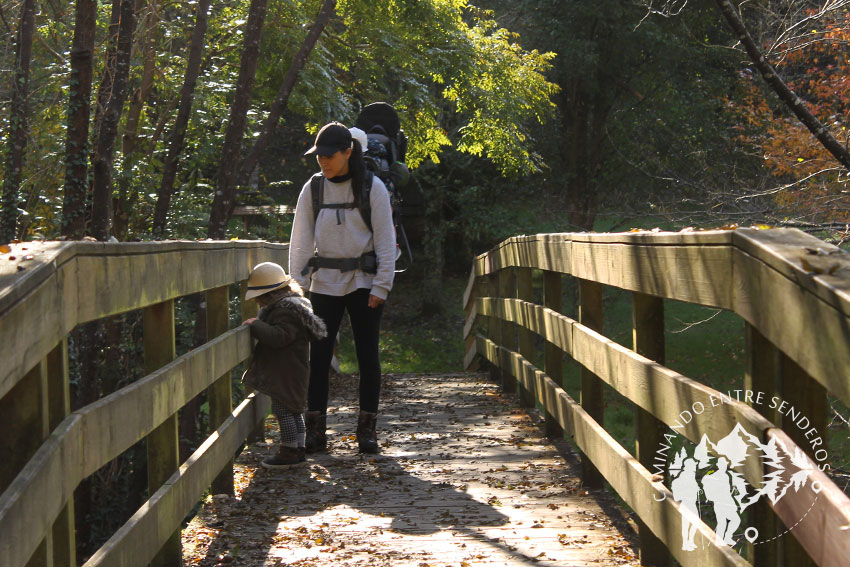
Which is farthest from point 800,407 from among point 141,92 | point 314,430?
point 141,92

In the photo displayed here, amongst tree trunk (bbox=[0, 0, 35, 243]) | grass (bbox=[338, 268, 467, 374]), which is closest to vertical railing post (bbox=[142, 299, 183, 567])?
tree trunk (bbox=[0, 0, 35, 243])

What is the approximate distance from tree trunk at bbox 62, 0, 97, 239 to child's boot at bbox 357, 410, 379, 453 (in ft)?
12.0

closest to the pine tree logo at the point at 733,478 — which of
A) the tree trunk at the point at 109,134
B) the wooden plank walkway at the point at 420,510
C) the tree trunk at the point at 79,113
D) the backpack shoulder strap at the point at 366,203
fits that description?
the wooden plank walkway at the point at 420,510

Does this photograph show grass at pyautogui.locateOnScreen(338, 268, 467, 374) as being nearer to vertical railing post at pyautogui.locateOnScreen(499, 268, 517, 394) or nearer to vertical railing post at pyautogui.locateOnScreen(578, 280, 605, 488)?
vertical railing post at pyautogui.locateOnScreen(499, 268, 517, 394)

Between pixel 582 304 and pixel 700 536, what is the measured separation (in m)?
2.02

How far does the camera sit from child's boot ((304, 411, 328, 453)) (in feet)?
20.6

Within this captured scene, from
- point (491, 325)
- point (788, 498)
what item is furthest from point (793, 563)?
point (491, 325)

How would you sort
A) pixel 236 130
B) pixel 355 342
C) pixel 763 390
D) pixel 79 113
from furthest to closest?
pixel 236 130, pixel 79 113, pixel 355 342, pixel 763 390

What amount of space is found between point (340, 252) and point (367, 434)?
111 cm

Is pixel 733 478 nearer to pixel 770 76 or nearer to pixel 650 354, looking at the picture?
pixel 650 354

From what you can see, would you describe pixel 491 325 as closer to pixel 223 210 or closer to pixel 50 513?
pixel 223 210

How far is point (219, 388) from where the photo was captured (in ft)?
16.8

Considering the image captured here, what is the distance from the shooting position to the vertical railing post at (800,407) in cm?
224

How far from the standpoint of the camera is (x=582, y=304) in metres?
4.84
